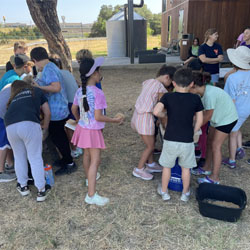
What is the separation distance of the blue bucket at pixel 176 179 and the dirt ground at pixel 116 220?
0.08 metres

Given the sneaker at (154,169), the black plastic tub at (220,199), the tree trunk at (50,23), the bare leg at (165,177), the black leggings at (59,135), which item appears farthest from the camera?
the tree trunk at (50,23)

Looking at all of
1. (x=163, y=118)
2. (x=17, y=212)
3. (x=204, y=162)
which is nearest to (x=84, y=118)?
(x=163, y=118)

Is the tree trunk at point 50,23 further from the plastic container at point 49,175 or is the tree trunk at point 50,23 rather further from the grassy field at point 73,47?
the grassy field at point 73,47

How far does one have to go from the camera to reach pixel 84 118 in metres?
2.32

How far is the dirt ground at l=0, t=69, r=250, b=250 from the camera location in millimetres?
2035

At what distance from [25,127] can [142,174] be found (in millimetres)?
1478

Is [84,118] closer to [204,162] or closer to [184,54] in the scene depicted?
[204,162]

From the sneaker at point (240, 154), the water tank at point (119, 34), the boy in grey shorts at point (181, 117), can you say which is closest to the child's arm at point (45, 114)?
the boy in grey shorts at point (181, 117)

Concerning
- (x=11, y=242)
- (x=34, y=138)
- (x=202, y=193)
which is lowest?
(x=11, y=242)

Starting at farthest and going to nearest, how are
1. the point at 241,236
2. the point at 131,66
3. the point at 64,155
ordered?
the point at 131,66, the point at 64,155, the point at 241,236

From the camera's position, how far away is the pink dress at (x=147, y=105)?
2518mm

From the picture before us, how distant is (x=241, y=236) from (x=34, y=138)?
2.12m

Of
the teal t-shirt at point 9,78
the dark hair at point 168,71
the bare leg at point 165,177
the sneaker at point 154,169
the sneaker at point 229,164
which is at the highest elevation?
the dark hair at point 168,71

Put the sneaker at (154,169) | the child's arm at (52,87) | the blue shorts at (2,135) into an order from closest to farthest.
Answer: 1. the child's arm at (52,87)
2. the blue shorts at (2,135)
3. the sneaker at (154,169)
